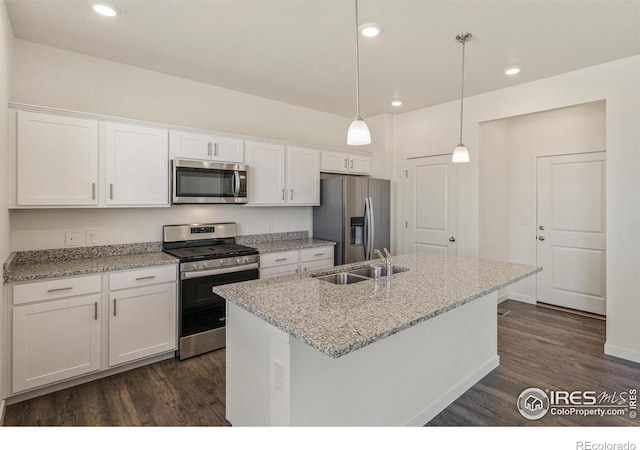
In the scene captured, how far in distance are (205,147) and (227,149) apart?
228mm

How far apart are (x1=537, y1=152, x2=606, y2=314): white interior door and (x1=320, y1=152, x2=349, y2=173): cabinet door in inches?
100

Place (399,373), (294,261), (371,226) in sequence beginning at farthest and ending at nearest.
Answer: (371,226) → (294,261) → (399,373)

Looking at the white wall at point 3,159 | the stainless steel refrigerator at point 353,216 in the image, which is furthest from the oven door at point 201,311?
the stainless steel refrigerator at point 353,216

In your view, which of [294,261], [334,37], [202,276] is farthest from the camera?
[294,261]

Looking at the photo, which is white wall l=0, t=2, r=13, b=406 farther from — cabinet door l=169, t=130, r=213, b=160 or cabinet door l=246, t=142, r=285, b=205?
cabinet door l=246, t=142, r=285, b=205

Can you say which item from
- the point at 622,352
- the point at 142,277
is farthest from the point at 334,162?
the point at 622,352

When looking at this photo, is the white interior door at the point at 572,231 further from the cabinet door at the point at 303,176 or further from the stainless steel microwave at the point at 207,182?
the stainless steel microwave at the point at 207,182

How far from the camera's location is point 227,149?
348 centimetres

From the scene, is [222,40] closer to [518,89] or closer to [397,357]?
[397,357]

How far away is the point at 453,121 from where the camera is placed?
434 cm

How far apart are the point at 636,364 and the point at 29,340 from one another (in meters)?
4.66

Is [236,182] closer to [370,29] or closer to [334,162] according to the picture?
[334,162]

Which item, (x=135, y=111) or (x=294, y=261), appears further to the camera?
(x=294, y=261)
